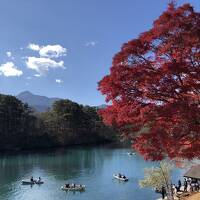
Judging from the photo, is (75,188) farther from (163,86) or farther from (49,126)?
(49,126)

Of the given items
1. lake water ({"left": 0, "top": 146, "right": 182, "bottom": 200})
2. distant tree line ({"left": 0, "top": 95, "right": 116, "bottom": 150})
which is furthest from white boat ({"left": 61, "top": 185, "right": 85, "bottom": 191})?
distant tree line ({"left": 0, "top": 95, "right": 116, "bottom": 150})

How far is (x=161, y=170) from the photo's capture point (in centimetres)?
4197

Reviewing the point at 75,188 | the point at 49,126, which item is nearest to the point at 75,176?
the point at 75,188

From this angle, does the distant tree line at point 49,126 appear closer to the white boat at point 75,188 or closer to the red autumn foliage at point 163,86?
the white boat at point 75,188

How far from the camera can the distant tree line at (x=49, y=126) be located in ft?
396

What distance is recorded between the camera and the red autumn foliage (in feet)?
42.9

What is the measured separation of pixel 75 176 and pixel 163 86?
55382 millimetres

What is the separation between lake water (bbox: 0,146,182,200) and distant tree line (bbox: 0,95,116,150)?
24.7m

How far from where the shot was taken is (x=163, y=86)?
43.3 feet

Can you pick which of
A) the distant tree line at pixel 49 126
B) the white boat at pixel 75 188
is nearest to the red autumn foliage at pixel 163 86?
the white boat at pixel 75 188

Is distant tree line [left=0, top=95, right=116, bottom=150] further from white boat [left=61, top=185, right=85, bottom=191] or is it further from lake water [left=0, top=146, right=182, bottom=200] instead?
white boat [left=61, top=185, right=85, bottom=191]

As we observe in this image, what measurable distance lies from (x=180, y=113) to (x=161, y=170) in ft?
98.6

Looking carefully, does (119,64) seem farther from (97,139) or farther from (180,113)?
(97,139)

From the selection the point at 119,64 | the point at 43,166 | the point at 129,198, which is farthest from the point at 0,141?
the point at 119,64
